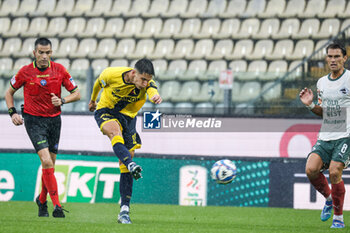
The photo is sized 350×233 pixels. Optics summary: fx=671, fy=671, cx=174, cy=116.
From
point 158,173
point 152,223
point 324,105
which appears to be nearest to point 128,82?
point 152,223

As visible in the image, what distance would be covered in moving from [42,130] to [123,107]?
126cm

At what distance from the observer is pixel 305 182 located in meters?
11.4

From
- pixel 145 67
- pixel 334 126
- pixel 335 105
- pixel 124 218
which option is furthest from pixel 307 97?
pixel 124 218

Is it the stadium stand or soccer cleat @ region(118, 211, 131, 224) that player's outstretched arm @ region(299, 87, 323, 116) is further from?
the stadium stand

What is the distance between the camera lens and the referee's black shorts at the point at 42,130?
854 cm

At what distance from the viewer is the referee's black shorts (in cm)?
854

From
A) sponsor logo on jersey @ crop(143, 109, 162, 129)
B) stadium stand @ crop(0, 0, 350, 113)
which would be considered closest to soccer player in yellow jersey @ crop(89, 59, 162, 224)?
sponsor logo on jersey @ crop(143, 109, 162, 129)

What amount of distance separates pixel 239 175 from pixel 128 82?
4.49 metres

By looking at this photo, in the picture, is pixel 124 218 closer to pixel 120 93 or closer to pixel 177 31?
pixel 120 93

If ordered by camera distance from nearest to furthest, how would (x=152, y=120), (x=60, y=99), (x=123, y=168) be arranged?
(x=123, y=168) < (x=60, y=99) < (x=152, y=120)

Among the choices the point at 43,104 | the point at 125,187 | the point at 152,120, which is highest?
the point at 152,120

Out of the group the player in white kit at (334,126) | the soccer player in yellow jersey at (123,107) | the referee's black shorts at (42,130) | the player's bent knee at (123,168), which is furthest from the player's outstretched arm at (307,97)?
the referee's black shorts at (42,130)

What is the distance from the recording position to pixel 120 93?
312 inches

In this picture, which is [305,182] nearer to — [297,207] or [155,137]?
[297,207]
